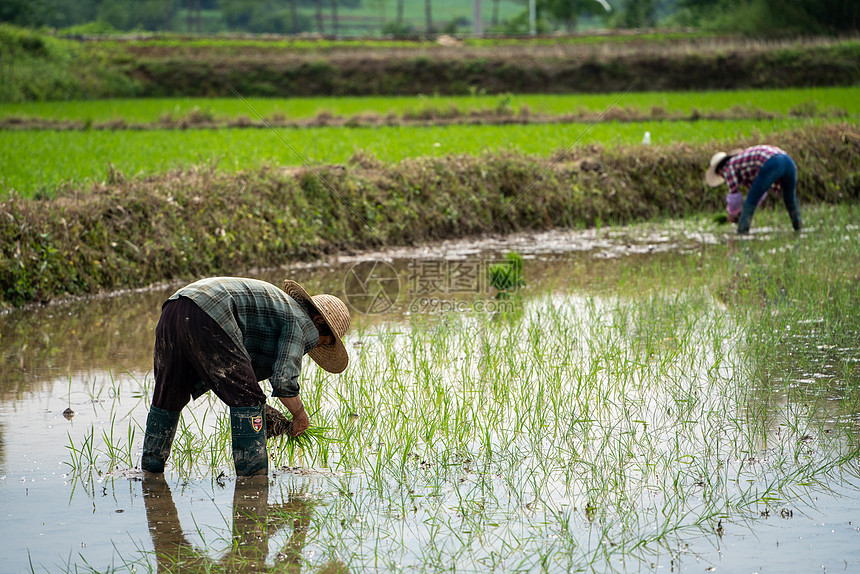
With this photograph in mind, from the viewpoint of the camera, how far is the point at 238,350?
339cm

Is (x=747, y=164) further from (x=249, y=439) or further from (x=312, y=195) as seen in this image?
(x=249, y=439)

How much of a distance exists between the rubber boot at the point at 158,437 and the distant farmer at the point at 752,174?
22.5ft

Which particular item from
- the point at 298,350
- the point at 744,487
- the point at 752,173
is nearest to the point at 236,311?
the point at 298,350

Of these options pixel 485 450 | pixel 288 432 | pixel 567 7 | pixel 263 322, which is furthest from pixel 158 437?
pixel 567 7

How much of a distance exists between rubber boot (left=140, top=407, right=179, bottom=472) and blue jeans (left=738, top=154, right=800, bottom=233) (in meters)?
6.95

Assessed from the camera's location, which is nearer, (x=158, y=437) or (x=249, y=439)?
(x=249, y=439)

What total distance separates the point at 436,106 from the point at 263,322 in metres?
14.1

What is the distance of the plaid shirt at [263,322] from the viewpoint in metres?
3.36

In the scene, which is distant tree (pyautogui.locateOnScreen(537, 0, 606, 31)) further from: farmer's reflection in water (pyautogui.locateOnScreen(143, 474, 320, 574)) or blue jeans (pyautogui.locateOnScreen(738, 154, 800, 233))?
farmer's reflection in water (pyautogui.locateOnScreen(143, 474, 320, 574))

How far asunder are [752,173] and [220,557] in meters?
7.41

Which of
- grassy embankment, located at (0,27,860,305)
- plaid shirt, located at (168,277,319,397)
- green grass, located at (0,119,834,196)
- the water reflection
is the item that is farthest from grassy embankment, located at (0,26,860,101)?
plaid shirt, located at (168,277,319,397)

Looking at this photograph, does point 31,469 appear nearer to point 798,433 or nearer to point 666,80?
point 798,433

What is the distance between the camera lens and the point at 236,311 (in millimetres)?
3439

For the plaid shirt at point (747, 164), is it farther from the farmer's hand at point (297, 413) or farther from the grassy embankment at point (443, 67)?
the grassy embankment at point (443, 67)
